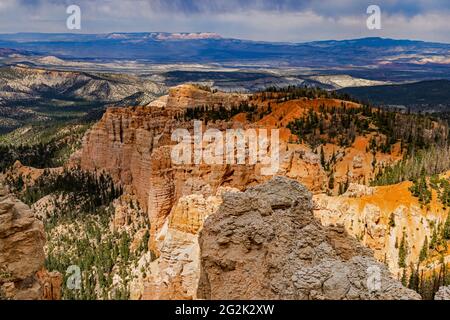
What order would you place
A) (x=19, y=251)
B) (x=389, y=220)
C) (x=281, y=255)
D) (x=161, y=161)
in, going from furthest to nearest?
(x=161, y=161) → (x=389, y=220) → (x=19, y=251) → (x=281, y=255)

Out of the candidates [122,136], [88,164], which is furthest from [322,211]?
[88,164]

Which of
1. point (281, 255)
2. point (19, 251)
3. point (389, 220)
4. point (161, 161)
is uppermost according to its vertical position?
point (281, 255)

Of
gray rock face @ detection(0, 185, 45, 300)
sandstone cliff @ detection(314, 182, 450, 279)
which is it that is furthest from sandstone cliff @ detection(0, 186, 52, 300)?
sandstone cliff @ detection(314, 182, 450, 279)

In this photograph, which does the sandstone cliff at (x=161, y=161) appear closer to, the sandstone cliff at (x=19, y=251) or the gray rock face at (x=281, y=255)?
the gray rock face at (x=281, y=255)

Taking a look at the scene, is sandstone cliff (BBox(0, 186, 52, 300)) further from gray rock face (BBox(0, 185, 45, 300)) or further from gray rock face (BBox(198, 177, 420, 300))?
gray rock face (BBox(198, 177, 420, 300))

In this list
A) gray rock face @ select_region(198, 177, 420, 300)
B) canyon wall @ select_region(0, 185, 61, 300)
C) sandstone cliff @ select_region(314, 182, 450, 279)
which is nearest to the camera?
gray rock face @ select_region(198, 177, 420, 300)

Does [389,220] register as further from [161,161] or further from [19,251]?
[19,251]

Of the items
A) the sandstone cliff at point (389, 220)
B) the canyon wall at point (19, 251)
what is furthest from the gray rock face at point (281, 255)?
the sandstone cliff at point (389, 220)

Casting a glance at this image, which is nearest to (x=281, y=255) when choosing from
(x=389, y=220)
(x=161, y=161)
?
(x=389, y=220)
